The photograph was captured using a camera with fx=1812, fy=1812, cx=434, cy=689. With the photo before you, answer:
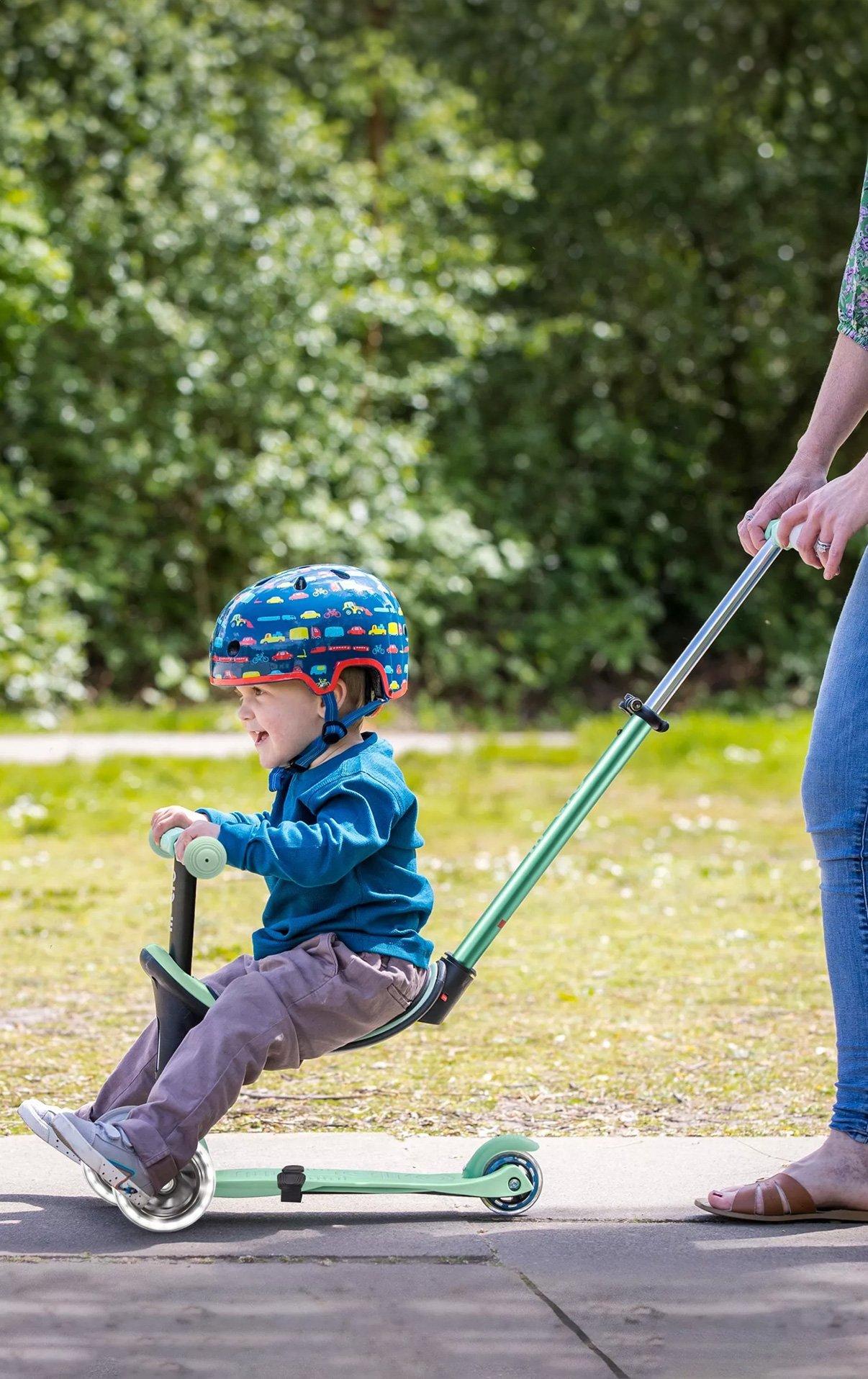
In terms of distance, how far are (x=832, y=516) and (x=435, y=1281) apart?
1.44 metres

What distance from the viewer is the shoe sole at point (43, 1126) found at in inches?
117

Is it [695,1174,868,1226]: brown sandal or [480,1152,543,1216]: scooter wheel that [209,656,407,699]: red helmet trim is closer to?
[480,1152,543,1216]: scooter wheel

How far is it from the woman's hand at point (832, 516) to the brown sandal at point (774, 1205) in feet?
3.50

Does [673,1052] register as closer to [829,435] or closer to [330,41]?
[829,435]

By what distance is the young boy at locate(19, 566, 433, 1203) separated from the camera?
9.83 ft

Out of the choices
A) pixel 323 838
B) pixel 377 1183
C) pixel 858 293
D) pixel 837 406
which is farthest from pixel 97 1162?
pixel 858 293

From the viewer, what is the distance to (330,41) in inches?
594

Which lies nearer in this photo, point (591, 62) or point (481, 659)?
point (481, 659)

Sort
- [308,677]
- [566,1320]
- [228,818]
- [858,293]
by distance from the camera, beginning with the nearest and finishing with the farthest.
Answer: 1. [566,1320]
2. [228,818]
3. [308,677]
4. [858,293]

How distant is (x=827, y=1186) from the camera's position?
3.16m

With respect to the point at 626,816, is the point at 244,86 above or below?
above

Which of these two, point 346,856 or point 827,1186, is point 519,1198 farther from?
point 346,856

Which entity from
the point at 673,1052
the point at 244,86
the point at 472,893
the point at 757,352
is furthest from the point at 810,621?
the point at 673,1052

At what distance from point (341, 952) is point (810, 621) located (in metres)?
11.7
